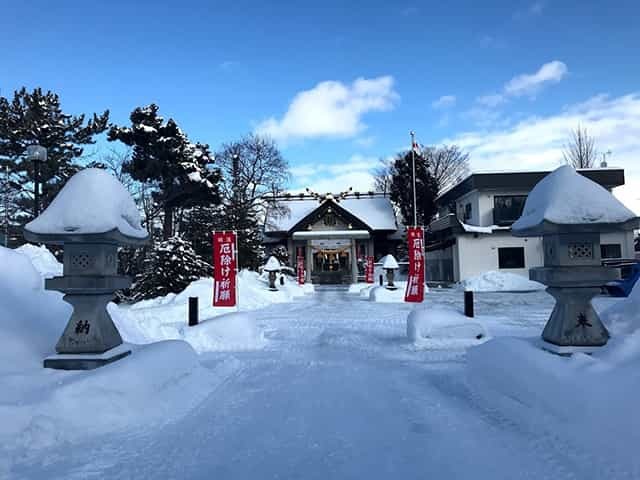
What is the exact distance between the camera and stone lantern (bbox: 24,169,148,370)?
5023 mm

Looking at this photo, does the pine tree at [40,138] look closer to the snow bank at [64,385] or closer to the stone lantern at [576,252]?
the snow bank at [64,385]

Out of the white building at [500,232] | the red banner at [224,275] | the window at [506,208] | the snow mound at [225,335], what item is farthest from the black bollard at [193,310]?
the window at [506,208]

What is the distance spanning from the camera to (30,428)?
3643 mm

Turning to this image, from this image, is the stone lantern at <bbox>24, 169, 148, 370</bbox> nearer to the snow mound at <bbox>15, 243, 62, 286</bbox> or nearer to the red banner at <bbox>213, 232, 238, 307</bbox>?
the snow mound at <bbox>15, 243, 62, 286</bbox>

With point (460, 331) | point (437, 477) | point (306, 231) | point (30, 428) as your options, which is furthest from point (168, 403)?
point (306, 231)

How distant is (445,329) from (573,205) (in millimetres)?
3907

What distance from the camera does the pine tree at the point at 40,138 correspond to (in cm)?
1989

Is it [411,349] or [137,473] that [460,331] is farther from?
[137,473]

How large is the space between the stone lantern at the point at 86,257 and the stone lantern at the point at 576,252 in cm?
536

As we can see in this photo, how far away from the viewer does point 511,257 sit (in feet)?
87.6

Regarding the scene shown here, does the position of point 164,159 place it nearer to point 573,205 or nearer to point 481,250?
point 481,250

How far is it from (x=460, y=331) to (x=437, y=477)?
565cm

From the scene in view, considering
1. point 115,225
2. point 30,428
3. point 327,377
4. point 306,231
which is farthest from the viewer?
point 306,231

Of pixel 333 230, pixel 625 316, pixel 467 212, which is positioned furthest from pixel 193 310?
pixel 467 212
